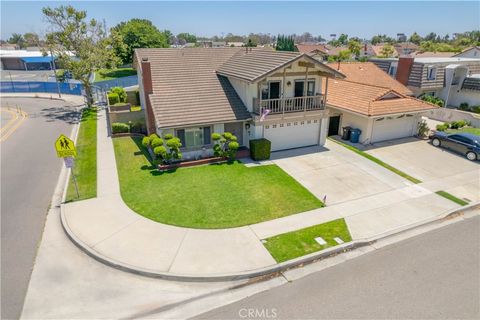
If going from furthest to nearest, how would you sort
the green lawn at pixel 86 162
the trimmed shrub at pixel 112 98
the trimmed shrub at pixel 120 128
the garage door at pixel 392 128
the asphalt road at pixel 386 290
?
the trimmed shrub at pixel 112 98
the trimmed shrub at pixel 120 128
the garage door at pixel 392 128
the green lawn at pixel 86 162
the asphalt road at pixel 386 290

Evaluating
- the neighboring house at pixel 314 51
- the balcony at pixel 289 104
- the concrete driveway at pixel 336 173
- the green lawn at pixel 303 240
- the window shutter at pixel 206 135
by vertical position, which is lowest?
the green lawn at pixel 303 240

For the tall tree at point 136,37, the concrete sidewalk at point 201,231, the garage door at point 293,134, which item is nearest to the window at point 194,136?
the garage door at point 293,134

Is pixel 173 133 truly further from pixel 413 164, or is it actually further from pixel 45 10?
pixel 45 10

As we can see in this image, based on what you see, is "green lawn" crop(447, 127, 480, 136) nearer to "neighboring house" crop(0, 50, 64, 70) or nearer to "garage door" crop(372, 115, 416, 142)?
"garage door" crop(372, 115, 416, 142)

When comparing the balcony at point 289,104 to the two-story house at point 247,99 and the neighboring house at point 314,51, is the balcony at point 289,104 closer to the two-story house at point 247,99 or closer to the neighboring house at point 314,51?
the two-story house at point 247,99

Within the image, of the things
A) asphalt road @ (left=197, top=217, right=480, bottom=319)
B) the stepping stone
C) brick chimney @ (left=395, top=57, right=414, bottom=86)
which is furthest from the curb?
brick chimney @ (left=395, top=57, right=414, bottom=86)

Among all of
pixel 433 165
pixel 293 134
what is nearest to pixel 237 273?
pixel 293 134

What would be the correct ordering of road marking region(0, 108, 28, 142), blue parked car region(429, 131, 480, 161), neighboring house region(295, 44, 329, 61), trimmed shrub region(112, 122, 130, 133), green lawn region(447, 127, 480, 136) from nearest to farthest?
blue parked car region(429, 131, 480, 161) < trimmed shrub region(112, 122, 130, 133) < road marking region(0, 108, 28, 142) < green lawn region(447, 127, 480, 136) < neighboring house region(295, 44, 329, 61)
